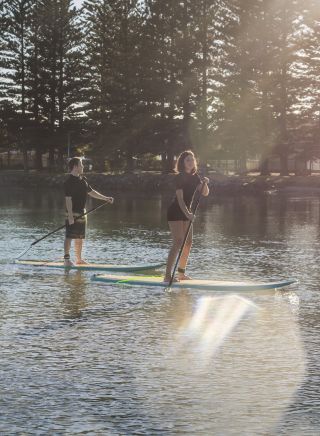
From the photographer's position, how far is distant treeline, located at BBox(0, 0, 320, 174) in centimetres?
6338

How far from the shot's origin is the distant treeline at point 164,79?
208 feet

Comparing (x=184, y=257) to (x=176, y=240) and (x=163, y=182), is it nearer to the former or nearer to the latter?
(x=176, y=240)

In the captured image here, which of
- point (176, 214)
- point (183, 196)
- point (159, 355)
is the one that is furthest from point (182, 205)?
point (159, 355)

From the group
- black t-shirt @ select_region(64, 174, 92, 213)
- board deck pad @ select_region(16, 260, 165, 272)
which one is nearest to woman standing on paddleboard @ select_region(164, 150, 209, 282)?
board deck pad @ select_region(16, 260, 165, 272)

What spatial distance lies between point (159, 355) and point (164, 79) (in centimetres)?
6278

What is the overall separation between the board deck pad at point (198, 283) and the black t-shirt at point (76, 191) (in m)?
1.73

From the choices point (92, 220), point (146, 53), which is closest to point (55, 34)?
point (146, 53)

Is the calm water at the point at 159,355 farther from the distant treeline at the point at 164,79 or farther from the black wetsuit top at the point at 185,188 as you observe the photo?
the distant treeline at the point at 164,79

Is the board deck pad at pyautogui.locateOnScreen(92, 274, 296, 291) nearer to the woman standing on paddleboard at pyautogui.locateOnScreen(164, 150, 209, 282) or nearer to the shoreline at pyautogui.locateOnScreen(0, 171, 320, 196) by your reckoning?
the woman standing on paddleboard at pyautogui.locateOnScreen(164, 150, 209, 282)

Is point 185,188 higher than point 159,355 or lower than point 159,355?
higher

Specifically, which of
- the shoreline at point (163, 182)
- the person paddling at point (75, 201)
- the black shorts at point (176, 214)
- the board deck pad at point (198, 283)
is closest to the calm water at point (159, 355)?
the board deck pad at point (198, 283)

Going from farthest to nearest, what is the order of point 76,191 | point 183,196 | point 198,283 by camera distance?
point 76,191 < point 183,196 < point 198,283

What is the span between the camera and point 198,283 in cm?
1177

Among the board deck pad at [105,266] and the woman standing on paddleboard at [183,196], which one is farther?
the board deck pad at [105,266]
